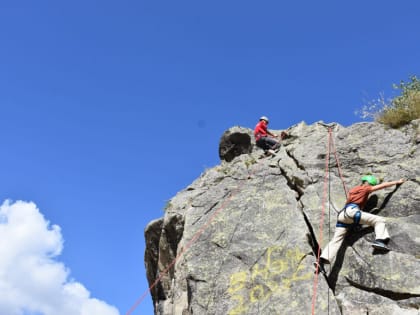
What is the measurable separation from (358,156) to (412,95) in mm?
3926

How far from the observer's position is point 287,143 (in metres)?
17.5

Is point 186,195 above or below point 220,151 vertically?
below

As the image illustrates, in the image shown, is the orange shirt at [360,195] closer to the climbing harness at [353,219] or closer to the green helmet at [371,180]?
the climbing harness at [353,219]

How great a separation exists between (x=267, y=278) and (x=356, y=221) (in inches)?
103

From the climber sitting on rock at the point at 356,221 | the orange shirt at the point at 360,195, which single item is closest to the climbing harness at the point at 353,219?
the climber sitting on rock at the point at 356,221

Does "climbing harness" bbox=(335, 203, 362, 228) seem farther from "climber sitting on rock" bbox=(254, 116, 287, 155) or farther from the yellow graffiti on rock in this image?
"climber sitting on rock" bbox=(254, 116, 287, 155)

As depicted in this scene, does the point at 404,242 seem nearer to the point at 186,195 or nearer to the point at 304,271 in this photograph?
the point at 304,271

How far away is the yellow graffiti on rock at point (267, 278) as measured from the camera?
987cm

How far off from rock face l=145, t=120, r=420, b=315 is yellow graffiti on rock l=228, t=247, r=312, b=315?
26mm

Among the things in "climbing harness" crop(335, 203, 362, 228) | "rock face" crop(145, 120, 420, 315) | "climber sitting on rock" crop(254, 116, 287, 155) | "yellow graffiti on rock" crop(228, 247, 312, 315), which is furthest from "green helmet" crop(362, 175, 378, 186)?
"climber sitting on rock" crop(254, 116, 287, 155)

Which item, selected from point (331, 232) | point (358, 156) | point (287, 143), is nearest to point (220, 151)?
point (287, 143)

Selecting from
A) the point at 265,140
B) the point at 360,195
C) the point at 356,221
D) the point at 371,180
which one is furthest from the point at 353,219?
the point at 265,140

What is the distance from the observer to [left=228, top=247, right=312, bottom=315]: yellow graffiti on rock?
9867 mm

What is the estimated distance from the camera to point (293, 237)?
10977 mm
